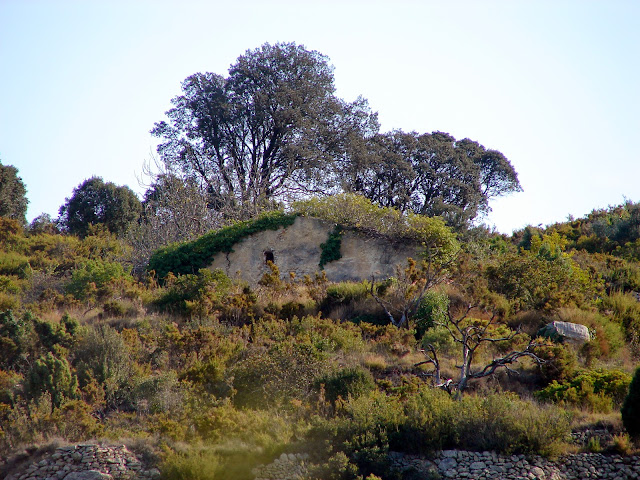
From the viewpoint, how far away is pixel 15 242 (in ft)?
94.0

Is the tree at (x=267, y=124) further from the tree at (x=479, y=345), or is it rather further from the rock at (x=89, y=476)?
the rock at (x=89, y=476)

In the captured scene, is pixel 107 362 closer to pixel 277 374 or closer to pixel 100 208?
pixel 277 374

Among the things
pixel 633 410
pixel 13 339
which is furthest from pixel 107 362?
pixel 633 410

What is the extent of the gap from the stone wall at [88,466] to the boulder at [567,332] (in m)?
9.63

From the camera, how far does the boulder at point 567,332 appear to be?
15.5m

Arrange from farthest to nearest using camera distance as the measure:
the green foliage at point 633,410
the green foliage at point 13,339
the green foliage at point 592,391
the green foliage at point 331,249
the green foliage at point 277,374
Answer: the green foliage at point 331,249
the green foliage at point 13,339
the green foliage at point 277,374
the green foliage at point 592,391
the green foliage at point 633,410

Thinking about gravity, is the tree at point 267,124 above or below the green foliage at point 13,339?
above

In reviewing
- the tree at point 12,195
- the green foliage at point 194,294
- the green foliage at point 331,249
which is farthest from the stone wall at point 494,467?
the tree at point 12,195

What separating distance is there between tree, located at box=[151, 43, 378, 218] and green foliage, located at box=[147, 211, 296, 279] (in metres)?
9.49

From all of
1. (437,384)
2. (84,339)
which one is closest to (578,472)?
(437,384)

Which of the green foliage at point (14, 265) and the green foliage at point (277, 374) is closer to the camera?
the green foliage at point (277, 374)

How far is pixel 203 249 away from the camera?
22875 millimetres

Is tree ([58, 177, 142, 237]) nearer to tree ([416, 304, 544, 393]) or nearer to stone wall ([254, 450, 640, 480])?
tree ([416, 304, 544, 393])

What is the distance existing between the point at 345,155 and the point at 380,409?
78.9 ft
